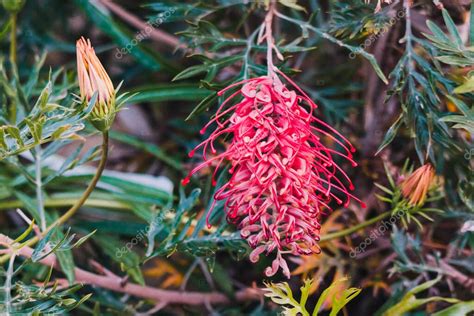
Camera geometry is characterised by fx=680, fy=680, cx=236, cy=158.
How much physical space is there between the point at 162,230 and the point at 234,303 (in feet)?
0.60

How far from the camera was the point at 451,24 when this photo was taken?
0.70 m

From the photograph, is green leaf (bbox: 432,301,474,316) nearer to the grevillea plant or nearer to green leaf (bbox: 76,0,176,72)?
the grevillea plant

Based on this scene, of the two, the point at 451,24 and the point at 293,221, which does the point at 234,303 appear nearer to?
the point at 293,221

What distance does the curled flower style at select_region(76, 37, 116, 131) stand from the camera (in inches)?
25.1

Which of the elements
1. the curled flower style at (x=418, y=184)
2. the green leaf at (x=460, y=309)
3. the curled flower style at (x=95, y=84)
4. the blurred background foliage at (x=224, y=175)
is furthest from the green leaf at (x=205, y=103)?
the green leaf at (x=460, y=309)

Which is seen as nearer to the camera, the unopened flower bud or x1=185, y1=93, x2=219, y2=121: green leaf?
x1=185, y1=93, x2=219, y2=121: green leaf

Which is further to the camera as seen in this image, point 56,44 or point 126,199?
point 56,44

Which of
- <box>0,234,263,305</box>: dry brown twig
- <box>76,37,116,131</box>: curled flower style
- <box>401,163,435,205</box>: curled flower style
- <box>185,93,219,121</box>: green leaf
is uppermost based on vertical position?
<box>76,37,116,131</box>: curled flower style

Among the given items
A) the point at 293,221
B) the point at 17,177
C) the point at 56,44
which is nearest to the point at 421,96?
the point at 293,221

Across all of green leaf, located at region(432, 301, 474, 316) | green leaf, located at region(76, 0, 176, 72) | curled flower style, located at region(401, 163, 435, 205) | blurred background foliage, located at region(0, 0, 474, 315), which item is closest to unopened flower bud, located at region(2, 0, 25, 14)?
blurred background foliage, located at region(0, 0, 474, 315)

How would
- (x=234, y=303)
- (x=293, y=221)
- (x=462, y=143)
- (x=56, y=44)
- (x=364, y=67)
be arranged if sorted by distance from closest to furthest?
(x=293, y=221) < (x=462, y=143) < (x=234, y=303) < (x=364, y=67) < (x=56, y=44)

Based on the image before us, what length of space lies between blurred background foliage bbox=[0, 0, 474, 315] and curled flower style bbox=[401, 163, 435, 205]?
11mm

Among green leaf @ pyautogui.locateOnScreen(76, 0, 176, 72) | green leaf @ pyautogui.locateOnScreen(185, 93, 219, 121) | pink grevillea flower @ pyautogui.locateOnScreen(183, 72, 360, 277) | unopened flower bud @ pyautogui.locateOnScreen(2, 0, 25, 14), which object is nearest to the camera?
pink grevillea flower @ pyautogui.locateOnScreen(183, 72, 360, 277)

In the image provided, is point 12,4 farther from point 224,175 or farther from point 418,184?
point 418,184
